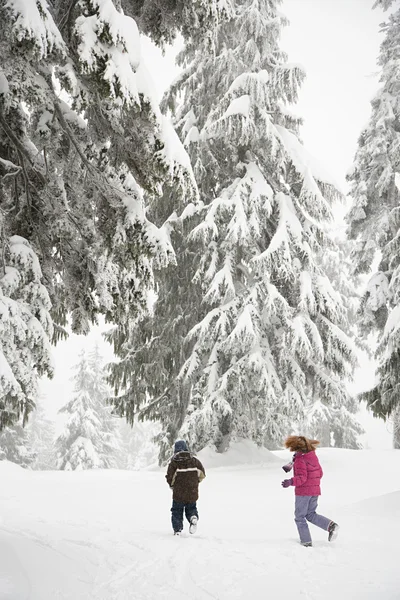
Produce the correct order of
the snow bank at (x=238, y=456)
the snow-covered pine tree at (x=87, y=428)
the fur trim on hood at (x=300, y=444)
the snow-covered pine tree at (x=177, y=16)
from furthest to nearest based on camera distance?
the snow-covered pine tree at (x=87, y=428), the snow bank at (x=238, y=456), the fur trim on hood at (x=300, y=444), the snow-covered pine tree at (x=177, y=16)

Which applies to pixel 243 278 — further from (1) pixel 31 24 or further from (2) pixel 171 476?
(1) pixel 31 24

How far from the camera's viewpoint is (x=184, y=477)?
655cm

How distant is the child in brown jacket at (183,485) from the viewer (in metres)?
6.29

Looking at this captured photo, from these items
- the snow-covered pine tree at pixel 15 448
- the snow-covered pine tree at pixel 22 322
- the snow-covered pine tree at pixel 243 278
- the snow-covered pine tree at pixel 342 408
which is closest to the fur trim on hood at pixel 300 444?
the snow-covered pine tree at pixel 22 322

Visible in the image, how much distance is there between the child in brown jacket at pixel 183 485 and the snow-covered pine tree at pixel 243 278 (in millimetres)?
4377

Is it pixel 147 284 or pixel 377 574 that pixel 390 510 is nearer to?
pixel 377 574

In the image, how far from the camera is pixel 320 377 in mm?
12070

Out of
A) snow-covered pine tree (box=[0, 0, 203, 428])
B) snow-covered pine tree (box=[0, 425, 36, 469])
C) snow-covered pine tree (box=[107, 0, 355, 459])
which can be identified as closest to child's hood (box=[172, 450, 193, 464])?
snow-covered pine tree (box=[0, 0, 203, 428])

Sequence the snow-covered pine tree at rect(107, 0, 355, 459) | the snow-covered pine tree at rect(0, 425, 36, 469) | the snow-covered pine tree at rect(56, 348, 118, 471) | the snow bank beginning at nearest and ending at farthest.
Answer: the snow-covered pine tree at rect(107, 0, 355, 459) < the snow bank < the snow-covered pine tree at rect(0, 425, 36, 469) < the snow-covered pine tree at rect(56, 348, 118, 471)

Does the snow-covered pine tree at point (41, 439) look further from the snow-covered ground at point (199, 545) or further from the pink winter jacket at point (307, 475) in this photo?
the pink winter jacket at point (307, 475)

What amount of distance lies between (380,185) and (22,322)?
503 inches

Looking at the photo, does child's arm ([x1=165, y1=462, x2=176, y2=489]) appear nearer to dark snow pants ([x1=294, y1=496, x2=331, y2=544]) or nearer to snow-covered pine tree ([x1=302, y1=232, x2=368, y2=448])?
dark snow pants ([x1=294, y1=496, x2=331, y2=544])

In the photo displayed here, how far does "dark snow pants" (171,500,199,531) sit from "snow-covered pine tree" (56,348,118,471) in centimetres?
2191

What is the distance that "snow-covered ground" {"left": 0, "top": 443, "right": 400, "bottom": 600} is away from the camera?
3.93 metres
